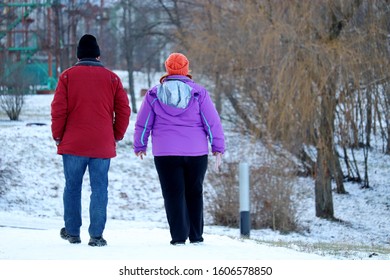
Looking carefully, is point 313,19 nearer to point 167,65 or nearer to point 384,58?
point 384,58

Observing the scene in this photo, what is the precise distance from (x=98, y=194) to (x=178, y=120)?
97cm

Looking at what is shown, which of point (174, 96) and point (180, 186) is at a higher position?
point (174, 96)

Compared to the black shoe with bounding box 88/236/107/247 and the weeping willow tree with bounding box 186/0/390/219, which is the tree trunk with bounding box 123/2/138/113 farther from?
the black shoe with bounding box 88/236/107/247

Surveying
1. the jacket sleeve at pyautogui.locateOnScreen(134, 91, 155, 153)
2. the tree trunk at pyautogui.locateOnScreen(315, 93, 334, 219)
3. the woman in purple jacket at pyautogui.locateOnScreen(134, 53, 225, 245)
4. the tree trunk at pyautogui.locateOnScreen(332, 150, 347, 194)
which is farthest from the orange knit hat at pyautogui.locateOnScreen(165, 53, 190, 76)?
the tree trunk at pyautogui.locateOnScreen(332, 150, 347, 194)

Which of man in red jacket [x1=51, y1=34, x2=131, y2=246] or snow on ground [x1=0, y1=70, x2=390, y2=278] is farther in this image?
man in red jacket [x1=51, y1=34, x2=131, y2=246]

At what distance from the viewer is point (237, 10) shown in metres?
22.9

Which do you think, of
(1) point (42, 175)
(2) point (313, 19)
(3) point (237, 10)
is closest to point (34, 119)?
(1) point (42, 175)

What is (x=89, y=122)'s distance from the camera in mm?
7762

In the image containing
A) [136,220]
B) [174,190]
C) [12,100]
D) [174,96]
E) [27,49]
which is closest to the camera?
[174,96]

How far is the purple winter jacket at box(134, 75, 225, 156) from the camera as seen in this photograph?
7734mm

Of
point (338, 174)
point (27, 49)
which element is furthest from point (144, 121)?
point (27, 49)

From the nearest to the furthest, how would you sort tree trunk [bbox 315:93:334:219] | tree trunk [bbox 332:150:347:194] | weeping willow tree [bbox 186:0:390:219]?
1. weeping willow tree [bbox 186:0:390:219]
2. tree trunk [bbox 315:93:334:219]
3. tree trunk [bbox 332:150:347:194]

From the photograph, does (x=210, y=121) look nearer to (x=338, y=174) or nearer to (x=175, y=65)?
(x=175, y=65)

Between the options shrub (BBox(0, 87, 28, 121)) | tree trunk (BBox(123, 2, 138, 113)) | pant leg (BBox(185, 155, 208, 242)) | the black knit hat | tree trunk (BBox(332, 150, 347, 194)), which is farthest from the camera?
tree trunk (BBox(123, 2, 138, 113))
